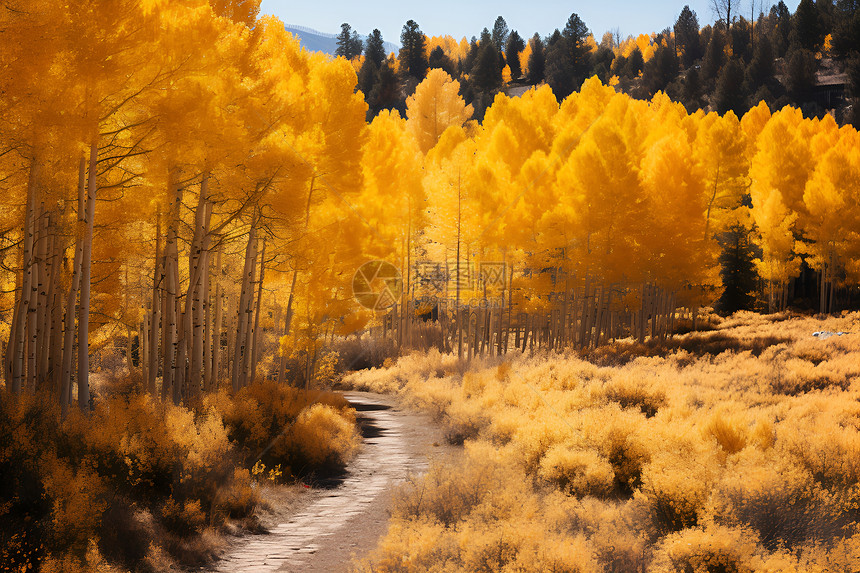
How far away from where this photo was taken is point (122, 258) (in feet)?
41.2

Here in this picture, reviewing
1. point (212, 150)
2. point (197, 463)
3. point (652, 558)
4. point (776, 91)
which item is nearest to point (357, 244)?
point (212, 150)

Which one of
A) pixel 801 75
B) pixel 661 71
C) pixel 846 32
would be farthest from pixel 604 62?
pixel 846 32

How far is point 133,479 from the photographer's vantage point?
7168 mm

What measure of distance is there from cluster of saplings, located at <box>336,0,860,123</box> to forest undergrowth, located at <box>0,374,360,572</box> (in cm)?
5479

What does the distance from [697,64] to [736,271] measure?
170ft

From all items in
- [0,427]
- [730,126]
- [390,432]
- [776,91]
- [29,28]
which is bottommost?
[390,432]

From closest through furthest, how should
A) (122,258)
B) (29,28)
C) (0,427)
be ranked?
1. (0,427)
2. (29,28)
3. (122,258)

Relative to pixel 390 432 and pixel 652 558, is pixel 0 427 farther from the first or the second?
pixel 390 432

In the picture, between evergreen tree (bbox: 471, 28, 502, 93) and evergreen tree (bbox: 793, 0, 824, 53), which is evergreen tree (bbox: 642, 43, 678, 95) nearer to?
evergreen tree (bbox: 793, 0, 824, 53)

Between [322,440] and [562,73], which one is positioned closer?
[322,440]

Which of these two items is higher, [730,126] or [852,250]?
[730,126]

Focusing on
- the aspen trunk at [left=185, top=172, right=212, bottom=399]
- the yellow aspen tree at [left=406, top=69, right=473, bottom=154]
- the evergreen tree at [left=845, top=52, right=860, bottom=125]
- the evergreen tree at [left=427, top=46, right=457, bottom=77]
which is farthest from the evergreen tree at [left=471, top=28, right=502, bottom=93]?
the aspen trunk at [left=185, top=172, right=212, bottom=399]

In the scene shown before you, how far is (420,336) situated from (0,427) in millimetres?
24758

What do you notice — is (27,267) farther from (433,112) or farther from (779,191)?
(433,112)
